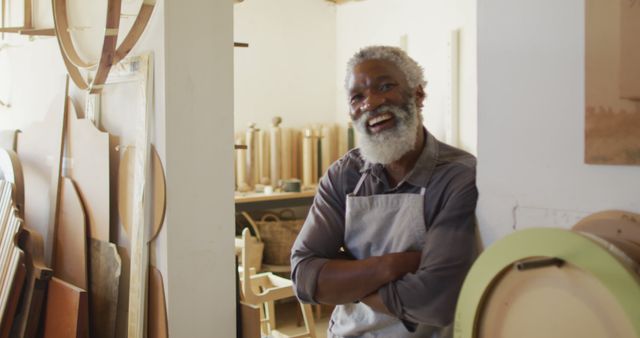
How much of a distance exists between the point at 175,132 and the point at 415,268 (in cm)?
109

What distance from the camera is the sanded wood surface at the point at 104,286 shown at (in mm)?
2432

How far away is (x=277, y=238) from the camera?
470 centimetres

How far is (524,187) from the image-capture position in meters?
1.03

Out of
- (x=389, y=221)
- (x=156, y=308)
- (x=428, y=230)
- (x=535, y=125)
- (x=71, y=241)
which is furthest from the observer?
(x=71, y=241)

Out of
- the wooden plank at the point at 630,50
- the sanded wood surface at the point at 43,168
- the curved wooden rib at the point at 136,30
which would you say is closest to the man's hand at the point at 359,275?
the wooden plank at the point at 630,50

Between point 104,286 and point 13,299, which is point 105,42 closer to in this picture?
point 104,286

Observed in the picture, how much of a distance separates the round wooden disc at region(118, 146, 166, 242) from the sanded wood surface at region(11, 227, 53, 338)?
0.55 m

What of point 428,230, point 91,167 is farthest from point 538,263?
point 91,167

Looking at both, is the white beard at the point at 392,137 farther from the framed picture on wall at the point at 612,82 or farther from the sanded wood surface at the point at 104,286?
the sanded wood surface at the point at 104,286

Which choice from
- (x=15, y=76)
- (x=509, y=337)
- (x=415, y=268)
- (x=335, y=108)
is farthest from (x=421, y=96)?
(x=335, y=108)

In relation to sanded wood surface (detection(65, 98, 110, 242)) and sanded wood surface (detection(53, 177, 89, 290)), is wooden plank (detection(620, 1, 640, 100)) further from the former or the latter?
sanded wood surface (detection(53, 177, 89, 290))

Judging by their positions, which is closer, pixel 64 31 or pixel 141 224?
pixel 141 224

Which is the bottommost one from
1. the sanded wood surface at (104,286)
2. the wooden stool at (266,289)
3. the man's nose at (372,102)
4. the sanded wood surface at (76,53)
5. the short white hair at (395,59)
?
the wooden stool at (266,289)

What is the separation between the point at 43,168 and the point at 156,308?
1374 millimetres
